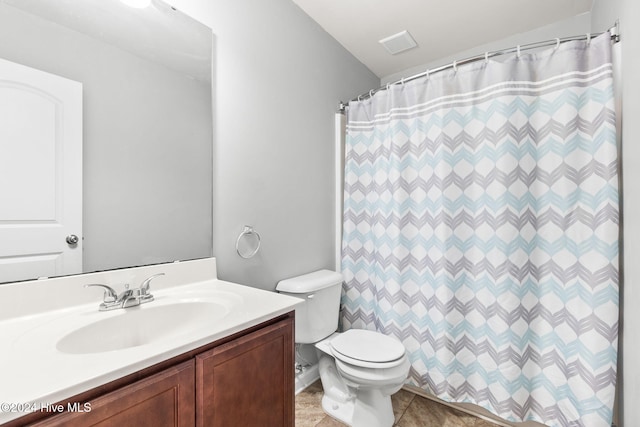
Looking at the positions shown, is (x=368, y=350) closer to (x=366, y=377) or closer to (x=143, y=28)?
(x=366, y=377)

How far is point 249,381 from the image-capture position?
0.92 metres

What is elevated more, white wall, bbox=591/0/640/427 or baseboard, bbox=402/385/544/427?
white wall, bbox=591/0/640/427

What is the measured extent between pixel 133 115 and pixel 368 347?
4.95 feet

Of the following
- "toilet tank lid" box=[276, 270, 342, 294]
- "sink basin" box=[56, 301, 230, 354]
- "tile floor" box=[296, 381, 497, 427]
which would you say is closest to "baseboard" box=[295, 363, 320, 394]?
"tile floor" box=[296, 381, 497, 427]

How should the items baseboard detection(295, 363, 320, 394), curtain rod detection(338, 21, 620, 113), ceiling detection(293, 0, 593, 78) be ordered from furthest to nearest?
baseboard detection(295, 363, 320, 394) → ceiling detection(293, 0, 593, 78) → curtain rod detection(338, 21, 620, 113)

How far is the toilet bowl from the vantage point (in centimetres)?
145

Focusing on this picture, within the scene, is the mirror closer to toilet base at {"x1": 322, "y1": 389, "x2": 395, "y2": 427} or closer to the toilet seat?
the toilet seat

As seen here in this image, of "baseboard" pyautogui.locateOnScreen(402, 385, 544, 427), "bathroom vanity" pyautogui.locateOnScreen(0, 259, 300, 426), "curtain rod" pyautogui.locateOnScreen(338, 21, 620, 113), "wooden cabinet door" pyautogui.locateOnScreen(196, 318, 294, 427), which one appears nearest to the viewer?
"bathroom vanity" pyautogui.locateOnScreen(0, 259, 300, 426)

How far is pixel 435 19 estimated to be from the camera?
6.32ft

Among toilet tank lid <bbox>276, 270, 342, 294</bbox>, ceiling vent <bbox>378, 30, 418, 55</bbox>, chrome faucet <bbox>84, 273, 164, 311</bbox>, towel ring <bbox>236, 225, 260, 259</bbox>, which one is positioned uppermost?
ceiling vent <bbox>378, 30, 418, 55</bbox>

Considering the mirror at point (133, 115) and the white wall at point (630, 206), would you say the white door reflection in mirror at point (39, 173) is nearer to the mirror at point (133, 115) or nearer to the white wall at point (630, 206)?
the mirror at point (133, 115)

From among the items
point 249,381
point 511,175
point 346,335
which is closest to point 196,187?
point 249,381

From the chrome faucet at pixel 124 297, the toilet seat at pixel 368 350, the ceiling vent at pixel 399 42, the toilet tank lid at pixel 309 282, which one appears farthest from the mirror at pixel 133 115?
the ceiling vent at pixel 399 42

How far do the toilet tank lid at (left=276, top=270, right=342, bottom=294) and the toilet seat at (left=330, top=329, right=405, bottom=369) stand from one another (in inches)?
12.0
